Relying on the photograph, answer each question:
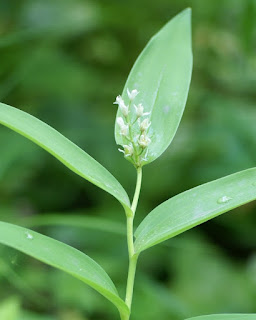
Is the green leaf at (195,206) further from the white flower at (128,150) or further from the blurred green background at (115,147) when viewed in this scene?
the blurred green background at (115,147)

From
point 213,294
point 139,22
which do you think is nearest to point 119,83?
point 139,22

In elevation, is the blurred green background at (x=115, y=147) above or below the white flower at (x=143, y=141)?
above

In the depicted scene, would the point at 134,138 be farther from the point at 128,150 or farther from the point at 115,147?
the point at 115,147

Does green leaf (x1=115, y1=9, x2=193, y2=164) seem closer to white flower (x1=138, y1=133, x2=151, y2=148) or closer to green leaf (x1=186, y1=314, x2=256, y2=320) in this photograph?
white flower (x1=138, y1=133, x2=151, y2=148)

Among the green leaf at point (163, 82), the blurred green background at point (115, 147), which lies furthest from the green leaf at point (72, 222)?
the green leaf at point (163, 82)

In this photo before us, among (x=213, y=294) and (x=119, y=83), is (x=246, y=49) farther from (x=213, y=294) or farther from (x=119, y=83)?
(x=213, y=294)

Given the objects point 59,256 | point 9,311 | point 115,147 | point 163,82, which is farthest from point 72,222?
point 115,147

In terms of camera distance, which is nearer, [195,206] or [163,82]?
[195,206]
